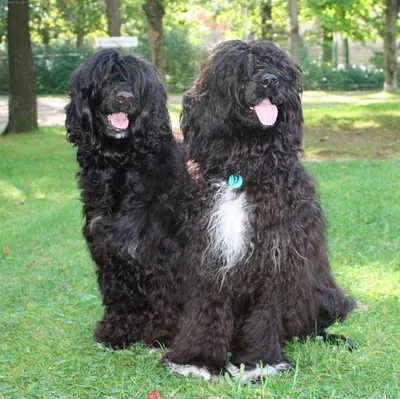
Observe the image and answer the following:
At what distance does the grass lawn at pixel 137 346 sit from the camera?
12.1 ft

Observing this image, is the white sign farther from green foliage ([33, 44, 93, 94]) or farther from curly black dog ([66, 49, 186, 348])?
green foliage ([33, 44, 93, 94])

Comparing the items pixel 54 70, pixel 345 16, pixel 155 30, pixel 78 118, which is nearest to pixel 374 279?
pixel 78 118

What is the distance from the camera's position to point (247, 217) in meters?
3.55

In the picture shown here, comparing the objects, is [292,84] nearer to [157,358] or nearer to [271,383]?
[271,383]

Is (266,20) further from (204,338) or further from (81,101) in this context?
(204,338)

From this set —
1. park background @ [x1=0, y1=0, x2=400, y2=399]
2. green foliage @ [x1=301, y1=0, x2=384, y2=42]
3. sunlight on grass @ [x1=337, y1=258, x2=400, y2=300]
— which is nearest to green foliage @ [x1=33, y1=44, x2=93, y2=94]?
park background @ [x1=0, y1=0, x2=400, y2=399]

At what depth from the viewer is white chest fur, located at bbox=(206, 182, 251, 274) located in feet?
11.7

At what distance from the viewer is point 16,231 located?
345 inches

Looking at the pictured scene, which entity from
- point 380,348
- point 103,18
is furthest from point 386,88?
Result: point 380,348

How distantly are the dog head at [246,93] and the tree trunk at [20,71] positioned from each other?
1342 centimetres

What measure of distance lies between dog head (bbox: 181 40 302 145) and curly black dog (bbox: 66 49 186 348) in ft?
1.57

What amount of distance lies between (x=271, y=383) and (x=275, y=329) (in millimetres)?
300

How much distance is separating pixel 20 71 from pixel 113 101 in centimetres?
1313

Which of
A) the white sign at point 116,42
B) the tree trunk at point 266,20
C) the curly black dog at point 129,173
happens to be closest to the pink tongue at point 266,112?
the curly black dog at point 129,173
